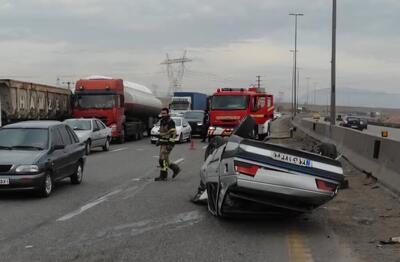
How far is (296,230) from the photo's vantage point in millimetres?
8391

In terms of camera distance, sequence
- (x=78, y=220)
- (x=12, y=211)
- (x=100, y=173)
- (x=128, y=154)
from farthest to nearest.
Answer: (x=128, y=154) → (x=100, y=173) → (x=12, y=211) → (x=78, y=220)

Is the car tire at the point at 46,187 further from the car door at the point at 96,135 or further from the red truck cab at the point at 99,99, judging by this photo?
the red truck cab at the point at 99,99

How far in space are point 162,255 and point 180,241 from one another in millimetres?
801

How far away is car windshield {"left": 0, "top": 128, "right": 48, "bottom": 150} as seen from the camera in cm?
1177

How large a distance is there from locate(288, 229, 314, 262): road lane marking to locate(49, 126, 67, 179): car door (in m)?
5.39

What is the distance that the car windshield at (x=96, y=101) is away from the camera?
30750mm

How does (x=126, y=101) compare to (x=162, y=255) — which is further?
(x=126, y=101)

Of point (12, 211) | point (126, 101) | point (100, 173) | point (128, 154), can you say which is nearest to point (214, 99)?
point (126, 101)

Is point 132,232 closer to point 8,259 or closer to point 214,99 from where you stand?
point 8,259

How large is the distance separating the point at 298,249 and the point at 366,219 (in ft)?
7.92

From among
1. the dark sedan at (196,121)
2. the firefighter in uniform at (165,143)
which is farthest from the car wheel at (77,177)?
the dark sedan at (196,121)

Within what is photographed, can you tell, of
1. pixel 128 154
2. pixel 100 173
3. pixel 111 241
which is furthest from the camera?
pixel 128 154

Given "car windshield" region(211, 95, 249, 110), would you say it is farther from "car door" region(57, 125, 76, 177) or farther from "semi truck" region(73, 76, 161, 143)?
"car door" region(57, 125, 76, 177)

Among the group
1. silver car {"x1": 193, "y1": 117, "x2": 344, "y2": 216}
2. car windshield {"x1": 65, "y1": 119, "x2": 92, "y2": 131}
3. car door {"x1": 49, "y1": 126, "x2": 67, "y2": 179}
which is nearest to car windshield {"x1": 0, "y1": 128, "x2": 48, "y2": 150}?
car door {"x1": 49, "y1": 126, "x2": 67, "y2": 179}
